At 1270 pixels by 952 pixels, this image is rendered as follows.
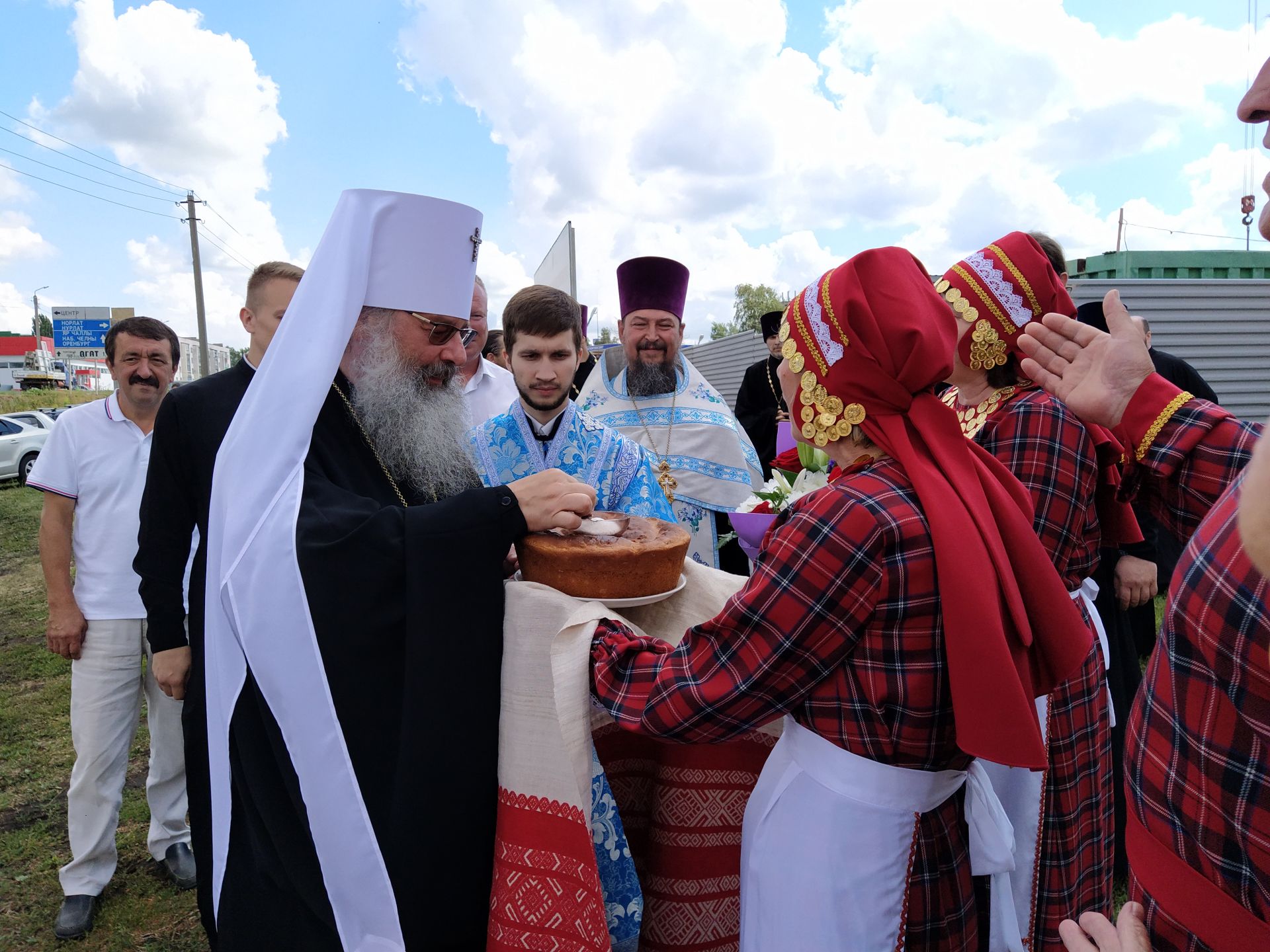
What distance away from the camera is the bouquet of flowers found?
8.08 feet

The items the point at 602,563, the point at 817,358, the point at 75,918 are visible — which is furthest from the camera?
the point at 75,918

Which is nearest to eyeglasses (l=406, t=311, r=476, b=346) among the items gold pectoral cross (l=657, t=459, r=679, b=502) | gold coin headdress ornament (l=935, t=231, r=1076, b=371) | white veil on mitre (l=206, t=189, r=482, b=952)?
white veil on mitre (l=206, t=189, r=482, b=952)

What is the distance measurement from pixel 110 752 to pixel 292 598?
96.8 inches

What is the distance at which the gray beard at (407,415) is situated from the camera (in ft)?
7.62

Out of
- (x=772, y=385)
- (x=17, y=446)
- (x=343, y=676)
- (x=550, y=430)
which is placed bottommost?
(x=343, y=676)

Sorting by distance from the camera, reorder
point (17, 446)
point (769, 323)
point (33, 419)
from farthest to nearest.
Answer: point (33, 419) → point (17, 446) → point (769, 323)

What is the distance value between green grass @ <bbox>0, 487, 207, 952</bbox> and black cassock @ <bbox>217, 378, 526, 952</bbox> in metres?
2.03

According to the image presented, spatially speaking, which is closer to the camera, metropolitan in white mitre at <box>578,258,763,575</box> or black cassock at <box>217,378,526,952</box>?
black cassock at <box>217,378,526,952</box>

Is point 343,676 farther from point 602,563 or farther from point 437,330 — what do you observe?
point 437,330

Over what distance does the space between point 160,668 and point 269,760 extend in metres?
1.16

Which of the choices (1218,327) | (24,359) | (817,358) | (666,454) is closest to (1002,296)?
(817,358)

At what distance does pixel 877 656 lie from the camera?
150cm

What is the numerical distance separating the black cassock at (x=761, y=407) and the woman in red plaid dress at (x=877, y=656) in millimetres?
5242

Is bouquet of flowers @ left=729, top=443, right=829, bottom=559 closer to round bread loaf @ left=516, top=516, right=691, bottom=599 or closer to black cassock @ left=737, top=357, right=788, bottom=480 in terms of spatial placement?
round bread loaf @ left=516, top=516, right=691, bottom=599
